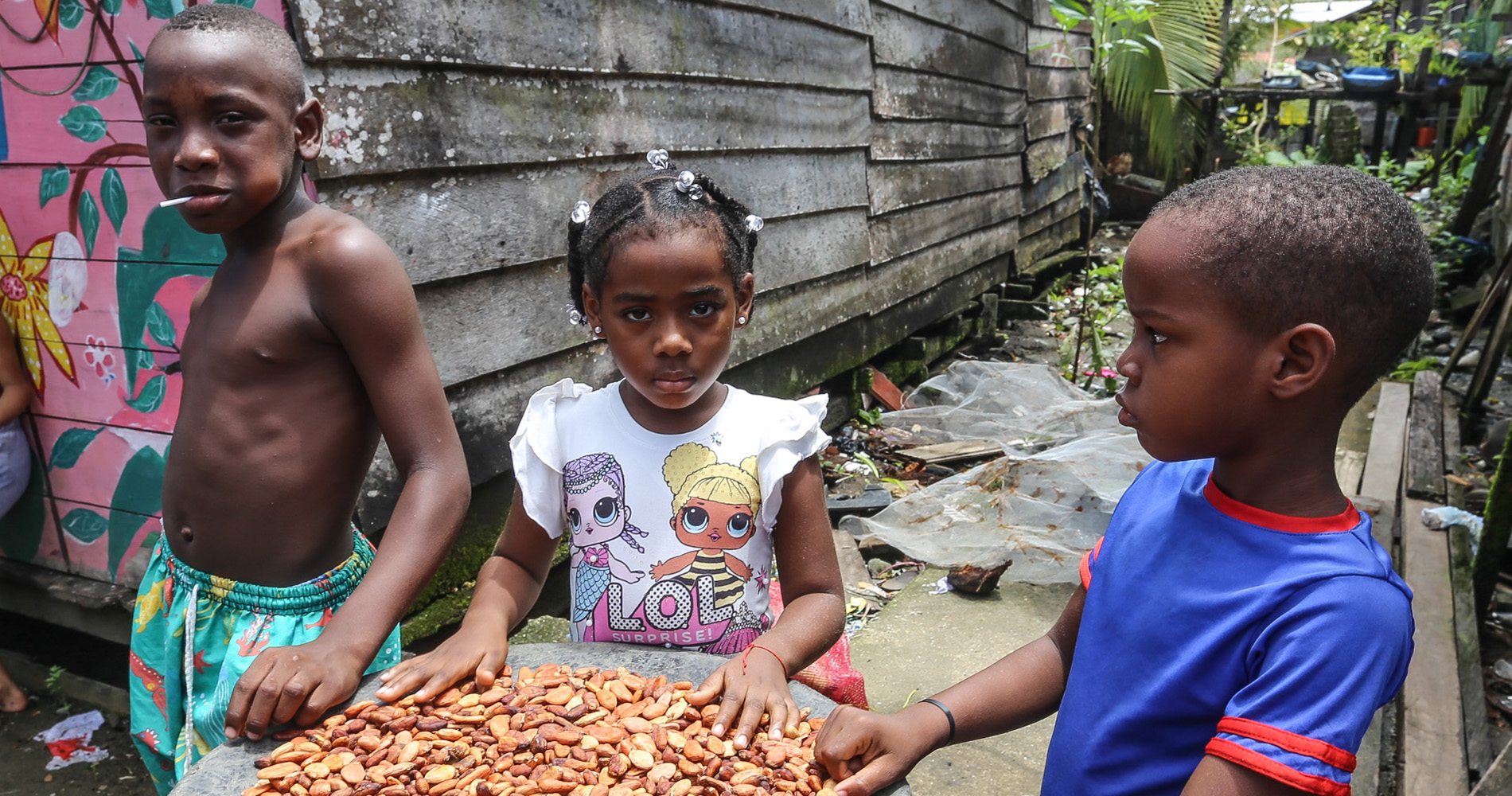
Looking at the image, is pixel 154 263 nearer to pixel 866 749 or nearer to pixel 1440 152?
pixel 866 749

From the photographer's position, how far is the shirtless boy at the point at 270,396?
1.37 metres

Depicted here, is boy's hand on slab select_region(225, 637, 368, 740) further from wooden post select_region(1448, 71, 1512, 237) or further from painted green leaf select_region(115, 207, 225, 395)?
wooden post select_region(1448, 71, 1512, 237)

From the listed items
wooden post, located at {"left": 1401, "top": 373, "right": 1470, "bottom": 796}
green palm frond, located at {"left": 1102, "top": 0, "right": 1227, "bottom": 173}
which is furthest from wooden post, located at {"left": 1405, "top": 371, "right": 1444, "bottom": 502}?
green palm frond, located at {"left": 1102, "top": 0, "right": 1227, "bottom": 173}

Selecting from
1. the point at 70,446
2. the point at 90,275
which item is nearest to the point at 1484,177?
the point at 90,275

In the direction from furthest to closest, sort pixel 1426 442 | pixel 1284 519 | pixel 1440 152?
pixel 1440 152, pixel 1426 442, pixel 1284 519

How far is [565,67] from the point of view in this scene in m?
2.68

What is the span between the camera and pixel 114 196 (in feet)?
7.46

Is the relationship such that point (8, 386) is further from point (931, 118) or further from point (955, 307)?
point (955, 307)

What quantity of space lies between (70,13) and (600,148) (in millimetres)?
1305

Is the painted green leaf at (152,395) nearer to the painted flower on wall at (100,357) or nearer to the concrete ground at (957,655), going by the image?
the painted flower on wall at (100,357)

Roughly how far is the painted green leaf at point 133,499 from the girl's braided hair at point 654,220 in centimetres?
156

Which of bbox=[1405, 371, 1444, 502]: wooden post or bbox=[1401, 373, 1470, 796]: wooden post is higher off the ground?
bbox=[1401, 373, 1470, 796]: wooden post

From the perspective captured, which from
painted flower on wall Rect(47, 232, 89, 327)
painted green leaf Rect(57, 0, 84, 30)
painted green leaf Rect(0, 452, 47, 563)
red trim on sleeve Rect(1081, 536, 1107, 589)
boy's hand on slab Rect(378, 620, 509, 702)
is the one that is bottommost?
painted green leaf Rect(0, 452, 47, 563)

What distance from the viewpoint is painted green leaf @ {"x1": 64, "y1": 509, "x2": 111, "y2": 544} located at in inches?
103
